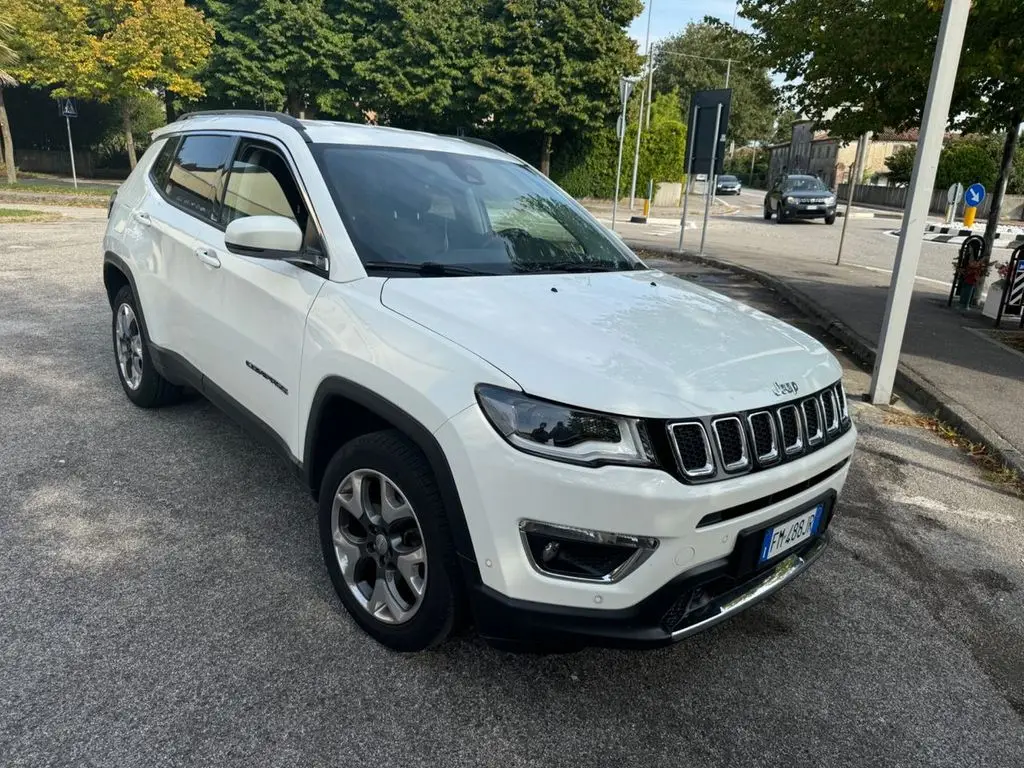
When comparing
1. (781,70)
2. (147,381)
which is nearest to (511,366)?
(147,381)

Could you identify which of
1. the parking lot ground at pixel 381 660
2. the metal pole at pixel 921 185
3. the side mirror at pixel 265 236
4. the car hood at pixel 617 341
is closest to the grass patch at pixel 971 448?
the metal pole at pixel 921 185

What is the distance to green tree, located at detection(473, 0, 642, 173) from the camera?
29547 mm

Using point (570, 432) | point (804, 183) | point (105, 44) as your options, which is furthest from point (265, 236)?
point (804, 183)

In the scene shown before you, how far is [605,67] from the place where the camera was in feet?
98.0

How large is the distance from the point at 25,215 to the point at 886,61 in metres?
17.3

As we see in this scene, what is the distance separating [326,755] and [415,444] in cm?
95

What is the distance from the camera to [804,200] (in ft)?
91.9

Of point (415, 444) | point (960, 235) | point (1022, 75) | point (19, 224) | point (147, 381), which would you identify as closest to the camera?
point (415, 444)

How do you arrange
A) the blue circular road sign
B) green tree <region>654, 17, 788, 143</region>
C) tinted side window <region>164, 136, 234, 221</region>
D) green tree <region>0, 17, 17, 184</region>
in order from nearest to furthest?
tinted side window <region>164, 136, 234, 221</region>
the blue circular road sign
green tree <region>0, 17, 17, 184</region>
green tree <region>654, 17, 788, 143</region>

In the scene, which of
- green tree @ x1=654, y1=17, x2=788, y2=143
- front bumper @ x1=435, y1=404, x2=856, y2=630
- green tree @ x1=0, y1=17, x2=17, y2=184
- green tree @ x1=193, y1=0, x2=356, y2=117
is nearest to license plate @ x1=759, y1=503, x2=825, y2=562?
front bumper @ x1=435, y1=404, x2=856, y2=630

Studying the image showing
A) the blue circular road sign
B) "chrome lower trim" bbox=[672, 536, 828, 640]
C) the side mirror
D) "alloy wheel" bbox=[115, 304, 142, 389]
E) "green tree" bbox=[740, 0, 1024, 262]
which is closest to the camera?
"chrome lower trim" bbox=[672, 536, 828, 640]

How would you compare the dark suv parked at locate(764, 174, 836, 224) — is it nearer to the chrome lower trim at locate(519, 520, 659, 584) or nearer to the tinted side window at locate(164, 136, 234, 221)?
the tinted side window at locate(164, 136, 234, 221)

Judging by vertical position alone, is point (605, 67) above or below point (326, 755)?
above

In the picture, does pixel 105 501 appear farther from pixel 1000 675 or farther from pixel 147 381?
pixel 1000 675
